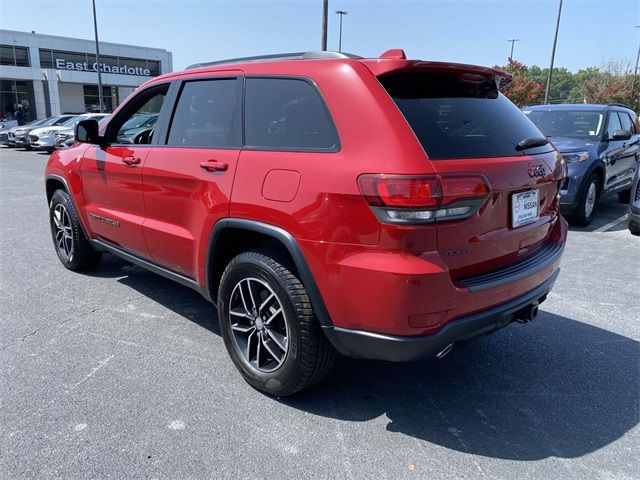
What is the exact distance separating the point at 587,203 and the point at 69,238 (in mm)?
6886

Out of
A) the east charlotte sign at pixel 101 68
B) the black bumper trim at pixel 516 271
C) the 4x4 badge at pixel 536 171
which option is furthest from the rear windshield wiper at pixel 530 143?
the east charlotte sign at pixel 101 68

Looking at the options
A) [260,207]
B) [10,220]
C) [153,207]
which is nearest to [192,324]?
[153,207]

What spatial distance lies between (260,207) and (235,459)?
1.25 meters

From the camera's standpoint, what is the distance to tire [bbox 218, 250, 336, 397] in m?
2.56

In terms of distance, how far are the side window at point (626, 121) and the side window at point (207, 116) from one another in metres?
7.93

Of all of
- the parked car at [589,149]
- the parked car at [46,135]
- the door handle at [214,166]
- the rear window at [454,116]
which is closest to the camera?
the rear window at [454,116]

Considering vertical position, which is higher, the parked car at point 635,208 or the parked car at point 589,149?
the parked car at point 589,149

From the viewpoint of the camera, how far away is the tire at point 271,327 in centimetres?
256

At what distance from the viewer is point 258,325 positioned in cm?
288

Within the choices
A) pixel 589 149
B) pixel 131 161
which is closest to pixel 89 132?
pixel 131 161

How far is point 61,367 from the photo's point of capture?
3.17 meters

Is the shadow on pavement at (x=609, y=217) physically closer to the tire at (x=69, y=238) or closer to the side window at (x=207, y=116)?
the side window at (x=207, y=116)

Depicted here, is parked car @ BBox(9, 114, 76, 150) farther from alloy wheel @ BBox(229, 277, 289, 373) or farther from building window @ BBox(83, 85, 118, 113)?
building window @ BBox(83, 85, 118, 113)

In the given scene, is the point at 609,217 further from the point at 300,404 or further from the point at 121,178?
the point at 121,178
